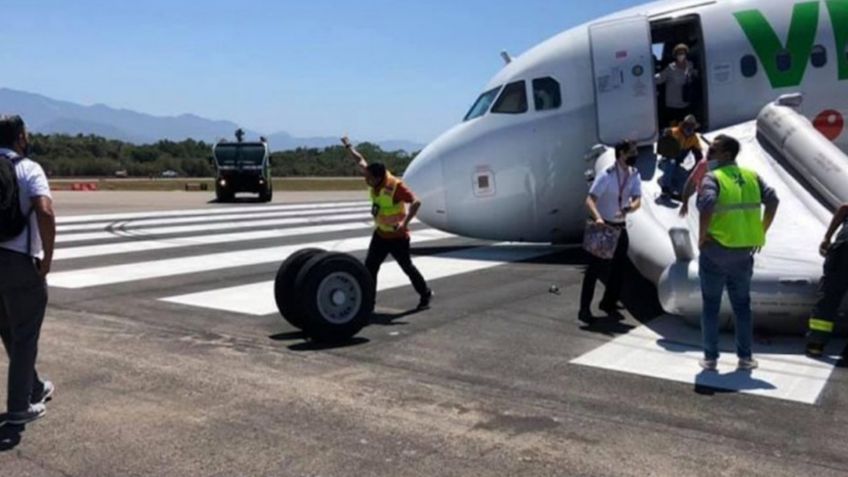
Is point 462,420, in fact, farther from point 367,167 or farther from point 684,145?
point 684,145

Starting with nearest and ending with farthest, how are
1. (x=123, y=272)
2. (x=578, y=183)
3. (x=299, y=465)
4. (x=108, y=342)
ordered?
(x=299, y=465)
(x=108, y=342)
(x=123, y=272)
(x=578, y=183)

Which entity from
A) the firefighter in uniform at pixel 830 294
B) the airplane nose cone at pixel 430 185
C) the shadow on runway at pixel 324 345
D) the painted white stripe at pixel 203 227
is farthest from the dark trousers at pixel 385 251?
the painted white stripe at pixel 203 227

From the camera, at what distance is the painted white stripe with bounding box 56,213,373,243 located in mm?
16422

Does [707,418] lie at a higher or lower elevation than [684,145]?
lower

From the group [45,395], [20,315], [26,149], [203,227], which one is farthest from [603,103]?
[203,227]

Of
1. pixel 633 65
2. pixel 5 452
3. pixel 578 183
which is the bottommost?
pixel 5 452

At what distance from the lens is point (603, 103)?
11945mm

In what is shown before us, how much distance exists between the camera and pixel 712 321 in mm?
6031

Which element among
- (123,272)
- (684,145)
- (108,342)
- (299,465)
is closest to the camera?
(299,465)

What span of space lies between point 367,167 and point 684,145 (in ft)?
14.5

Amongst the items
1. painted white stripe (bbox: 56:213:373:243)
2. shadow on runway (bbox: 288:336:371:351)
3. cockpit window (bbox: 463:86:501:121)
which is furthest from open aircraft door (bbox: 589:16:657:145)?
painted white stripe (bbox: 56:213:373:243)

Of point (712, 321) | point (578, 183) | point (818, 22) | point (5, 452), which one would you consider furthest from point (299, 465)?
point (818, 22)

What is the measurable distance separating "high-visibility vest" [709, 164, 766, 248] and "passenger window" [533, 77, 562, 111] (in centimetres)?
652

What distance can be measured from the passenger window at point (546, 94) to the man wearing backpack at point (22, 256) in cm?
884
